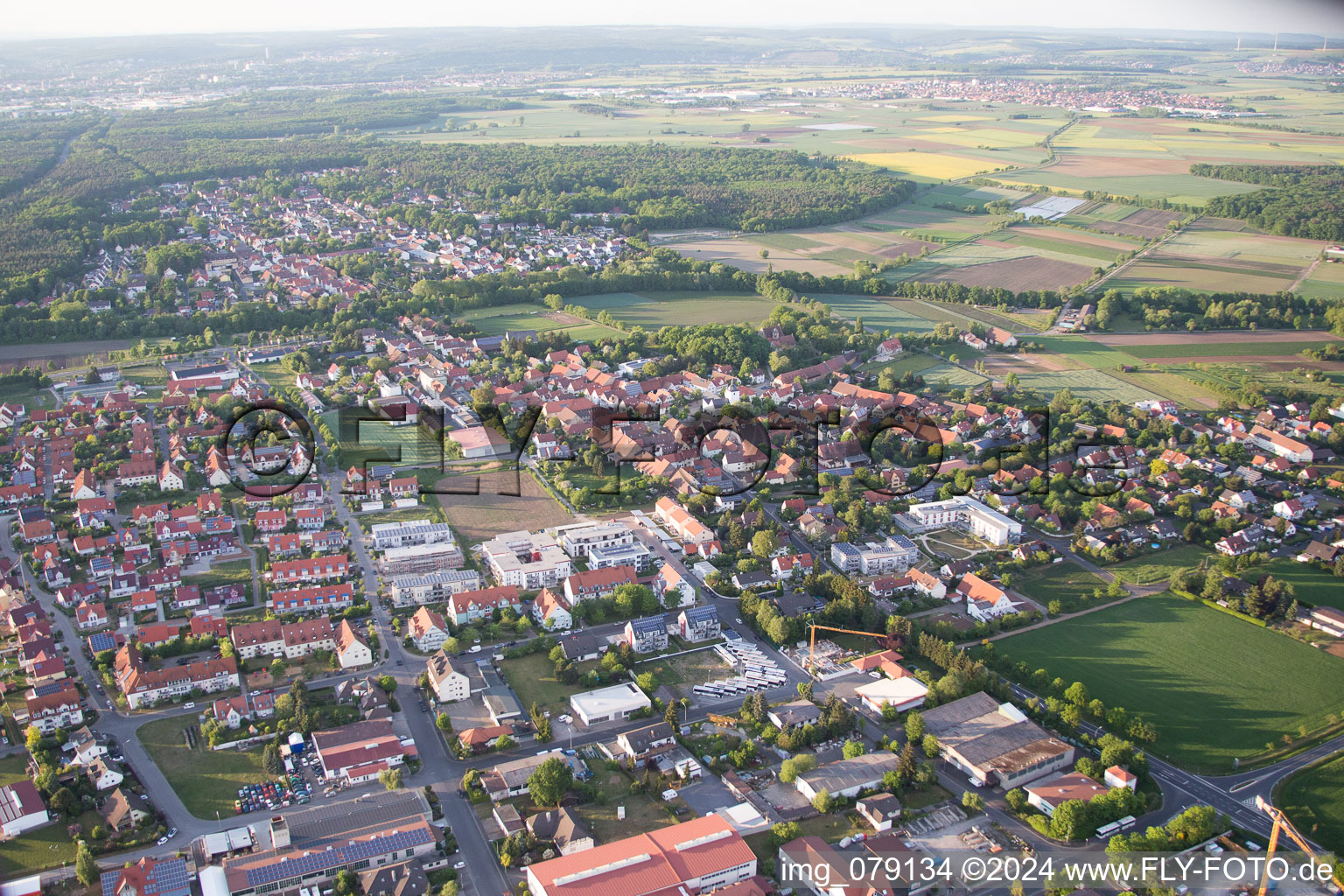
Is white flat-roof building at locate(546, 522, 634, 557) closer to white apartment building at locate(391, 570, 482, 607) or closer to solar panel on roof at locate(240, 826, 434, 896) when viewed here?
white apartment building at locate(391, 570, 482, 607)

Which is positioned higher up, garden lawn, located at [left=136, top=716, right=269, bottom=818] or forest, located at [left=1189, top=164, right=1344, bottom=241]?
forest, located at [left=1189, top=164, right=1344, bottom=241]

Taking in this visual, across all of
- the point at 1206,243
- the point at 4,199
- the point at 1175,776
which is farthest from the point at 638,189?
the point at 1175,776

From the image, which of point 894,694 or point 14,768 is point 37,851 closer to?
point 14,768

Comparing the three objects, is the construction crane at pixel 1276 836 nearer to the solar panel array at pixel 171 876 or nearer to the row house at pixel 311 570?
the solar panel array at pixel 171 876

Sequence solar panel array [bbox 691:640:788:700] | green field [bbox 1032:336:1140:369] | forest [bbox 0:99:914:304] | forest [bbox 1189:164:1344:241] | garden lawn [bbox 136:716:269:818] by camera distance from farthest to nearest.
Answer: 1. forest [bbox 1189:164:1344:241]
2. forest [bbox 0:99:914:304]
3. green field [bbox 1032:336:1140:369]
4. solar panel array [bbox 691:640:788:700]
5. garden lawn [bbox 136:716:269:818]

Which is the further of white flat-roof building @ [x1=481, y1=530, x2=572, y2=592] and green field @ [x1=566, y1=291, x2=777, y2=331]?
green field @ [x1=566, y1=291, x2=777, y2=331]

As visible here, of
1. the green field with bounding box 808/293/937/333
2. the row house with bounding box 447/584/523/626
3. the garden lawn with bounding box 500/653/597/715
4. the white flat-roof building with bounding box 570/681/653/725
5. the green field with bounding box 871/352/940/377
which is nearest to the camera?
the white flat-roof building with bounding box 570/681/653/725

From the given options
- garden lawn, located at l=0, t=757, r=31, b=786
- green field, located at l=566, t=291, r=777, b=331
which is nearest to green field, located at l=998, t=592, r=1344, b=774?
garden lawn, located at l=0, t=757, r=31, b=786

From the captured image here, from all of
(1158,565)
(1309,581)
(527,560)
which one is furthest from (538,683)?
(1309,581)
